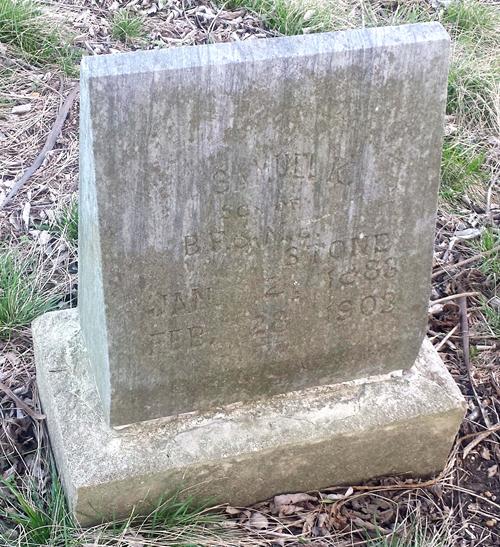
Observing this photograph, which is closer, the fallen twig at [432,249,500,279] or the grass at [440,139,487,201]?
the fallen twig at [432,249,500,279]

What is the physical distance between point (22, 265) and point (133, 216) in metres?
1.50

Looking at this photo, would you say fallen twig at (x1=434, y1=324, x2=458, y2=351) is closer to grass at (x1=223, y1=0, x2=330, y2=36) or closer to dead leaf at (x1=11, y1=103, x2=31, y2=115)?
grass at (x1=223, y1=0, x2=330, y2=36)

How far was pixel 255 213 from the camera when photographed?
2.09 meters

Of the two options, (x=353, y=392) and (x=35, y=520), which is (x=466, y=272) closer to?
(x=353, y=392)

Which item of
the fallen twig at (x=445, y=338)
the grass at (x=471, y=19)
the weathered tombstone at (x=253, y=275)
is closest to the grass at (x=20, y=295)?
the weathered tombstone at (x=253, y=275)

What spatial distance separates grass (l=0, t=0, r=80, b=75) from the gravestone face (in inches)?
91.5

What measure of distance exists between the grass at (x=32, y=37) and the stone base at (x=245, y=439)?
215cm

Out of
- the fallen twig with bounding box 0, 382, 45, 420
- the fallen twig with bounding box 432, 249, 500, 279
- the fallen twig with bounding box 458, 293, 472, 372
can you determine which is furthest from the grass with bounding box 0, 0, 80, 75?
the fallen twig with bounding box 458, 293, 472, 372

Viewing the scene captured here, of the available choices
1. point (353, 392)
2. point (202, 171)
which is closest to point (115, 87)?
point (202, 171)

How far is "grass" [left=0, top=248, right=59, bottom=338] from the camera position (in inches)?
121

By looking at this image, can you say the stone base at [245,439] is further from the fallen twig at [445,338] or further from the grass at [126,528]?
the fallen twig at [445,338]

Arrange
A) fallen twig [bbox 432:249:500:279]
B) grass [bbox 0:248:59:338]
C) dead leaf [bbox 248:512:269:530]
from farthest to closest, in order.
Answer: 1. fallen twig [bbox 432:249:500:279]
2. grass [bbox 0:248:59:338]
3. dead leaf [bbox 248:512:269:530]

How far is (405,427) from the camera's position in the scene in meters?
2.54

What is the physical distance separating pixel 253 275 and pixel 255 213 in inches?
7.7
